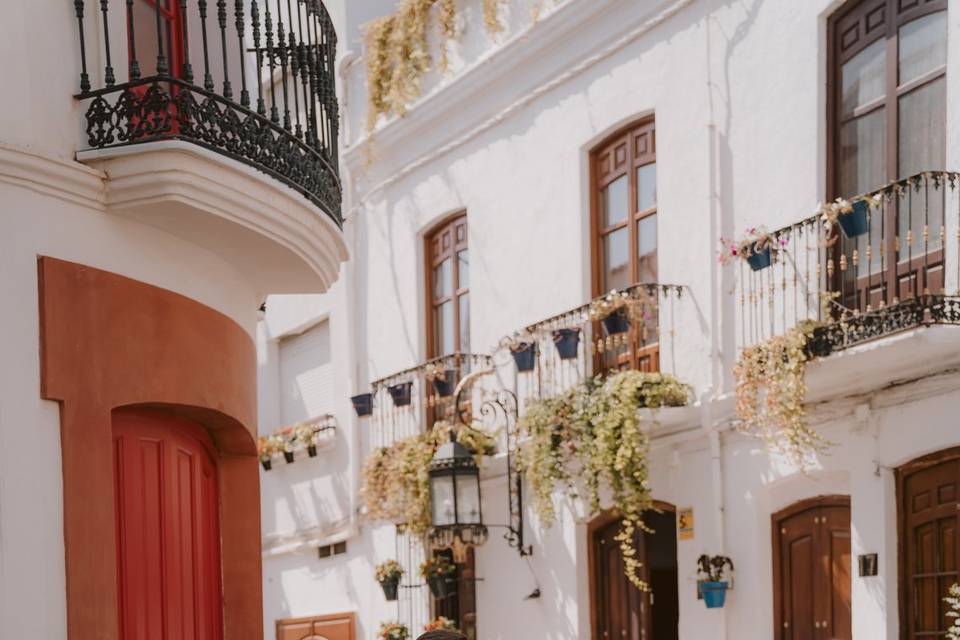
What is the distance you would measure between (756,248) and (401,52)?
6.50 metres

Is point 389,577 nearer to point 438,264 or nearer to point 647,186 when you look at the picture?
point 438,264

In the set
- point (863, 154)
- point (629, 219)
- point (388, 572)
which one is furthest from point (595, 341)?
point (388, 572)

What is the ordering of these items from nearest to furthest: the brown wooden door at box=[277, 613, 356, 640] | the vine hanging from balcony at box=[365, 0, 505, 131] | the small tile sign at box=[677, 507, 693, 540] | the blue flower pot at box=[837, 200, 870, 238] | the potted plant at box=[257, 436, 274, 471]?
1. the blue flower pot at box=[837, 200, 870, 238]
2. the small tile sign at box=[677, 507, 693, 540]
3. the vine hanging from balcony at box=[365, 0, 505, 131]
4. the brown wooden door at box=[277, 613, 356, 640]
5. the potted plant at box=[257, 436, 274, 471]

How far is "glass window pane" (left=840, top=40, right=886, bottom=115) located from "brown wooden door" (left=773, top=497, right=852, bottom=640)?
10.0 ft

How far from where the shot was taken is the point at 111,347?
740 centimetres

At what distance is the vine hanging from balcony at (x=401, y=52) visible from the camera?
18609 millimetres

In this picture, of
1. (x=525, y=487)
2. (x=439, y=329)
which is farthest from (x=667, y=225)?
(x=439, y=329)

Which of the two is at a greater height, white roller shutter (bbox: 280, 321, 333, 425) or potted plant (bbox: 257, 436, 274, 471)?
white roller shutter (bbox: 280, 321, 333, 425)

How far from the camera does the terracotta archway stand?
7.01 meters

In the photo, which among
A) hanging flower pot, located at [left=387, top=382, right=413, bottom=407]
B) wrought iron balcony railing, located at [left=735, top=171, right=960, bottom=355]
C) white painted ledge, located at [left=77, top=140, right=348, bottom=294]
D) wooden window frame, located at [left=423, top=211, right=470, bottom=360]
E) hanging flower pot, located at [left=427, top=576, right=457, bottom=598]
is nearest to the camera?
white painted ledge, located at [left=77, top=140, right=348, bottom=294]

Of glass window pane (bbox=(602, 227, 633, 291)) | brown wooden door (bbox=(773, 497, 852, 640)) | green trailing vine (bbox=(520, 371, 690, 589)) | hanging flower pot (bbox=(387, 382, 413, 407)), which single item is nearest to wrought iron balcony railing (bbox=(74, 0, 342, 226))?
green trailing vine (bbox=(520, 371, 690, 589))

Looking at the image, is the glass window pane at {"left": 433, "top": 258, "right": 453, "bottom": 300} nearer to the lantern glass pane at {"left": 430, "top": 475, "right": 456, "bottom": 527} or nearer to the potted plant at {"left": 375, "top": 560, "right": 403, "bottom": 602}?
the potted plant at {"left": 375, "top": 560, "right": 403, "bottom": 602}

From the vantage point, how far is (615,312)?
15.4 meters

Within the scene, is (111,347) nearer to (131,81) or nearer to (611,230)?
(131,81)
